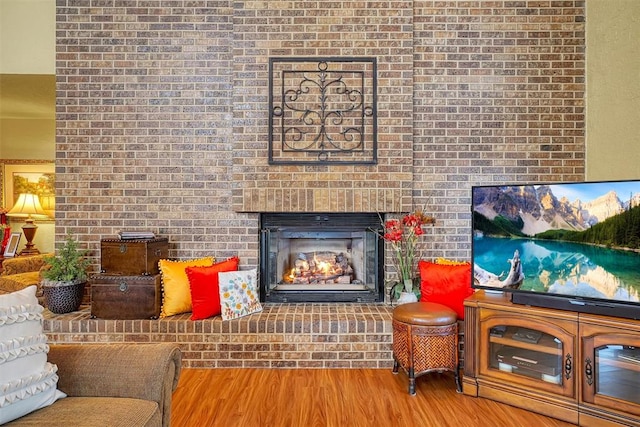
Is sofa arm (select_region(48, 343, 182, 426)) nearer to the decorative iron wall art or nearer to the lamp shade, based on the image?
the decorative iron wall art

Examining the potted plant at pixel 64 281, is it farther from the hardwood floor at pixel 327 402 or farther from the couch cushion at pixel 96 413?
the couch cushion at pixel 96 413

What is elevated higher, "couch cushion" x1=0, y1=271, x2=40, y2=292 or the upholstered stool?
"couch cushion" x1=0, y1=271, x2=40, y2=292

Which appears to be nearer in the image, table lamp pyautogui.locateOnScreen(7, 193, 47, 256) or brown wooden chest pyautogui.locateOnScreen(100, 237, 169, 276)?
brown wooden chest pyautogui.locateOnScreen(100, 237, 169, 276)

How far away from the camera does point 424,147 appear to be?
336 centimetres

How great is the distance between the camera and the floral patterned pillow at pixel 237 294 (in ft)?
9.56

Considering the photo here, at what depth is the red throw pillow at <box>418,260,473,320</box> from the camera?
112 inches

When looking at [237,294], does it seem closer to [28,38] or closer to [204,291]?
[204,291]

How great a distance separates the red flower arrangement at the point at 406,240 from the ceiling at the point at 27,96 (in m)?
3.31

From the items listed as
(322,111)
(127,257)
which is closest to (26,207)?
(127,257)

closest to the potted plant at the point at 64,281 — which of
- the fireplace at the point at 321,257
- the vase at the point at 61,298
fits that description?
the vase at the point at 61,298

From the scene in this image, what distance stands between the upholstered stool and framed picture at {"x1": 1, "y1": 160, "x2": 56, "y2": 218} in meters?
5.38

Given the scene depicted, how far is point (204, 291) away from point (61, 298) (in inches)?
44.8

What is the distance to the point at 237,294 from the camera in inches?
116

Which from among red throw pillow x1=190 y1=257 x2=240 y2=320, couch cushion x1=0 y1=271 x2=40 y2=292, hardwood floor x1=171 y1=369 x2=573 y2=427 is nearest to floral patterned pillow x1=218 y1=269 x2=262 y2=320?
red throw pillow x1=190 y1=257 x2=240 y2=320
